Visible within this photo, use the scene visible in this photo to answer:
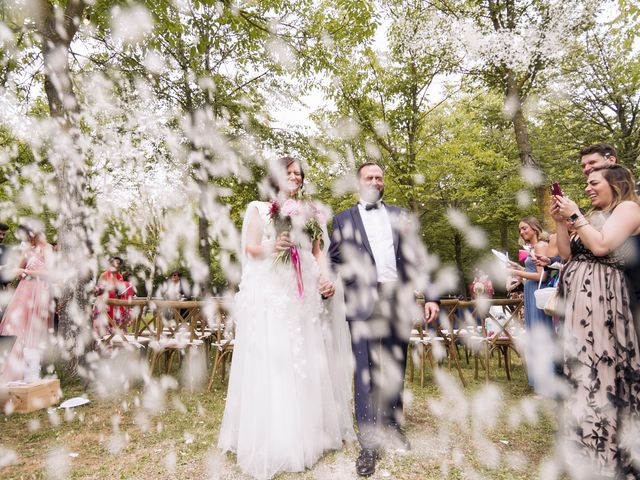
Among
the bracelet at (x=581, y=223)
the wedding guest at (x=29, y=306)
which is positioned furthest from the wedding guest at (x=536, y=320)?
the wedding guest at (x=29, y=306)

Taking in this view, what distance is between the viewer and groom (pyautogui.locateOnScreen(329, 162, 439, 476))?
10.5ft

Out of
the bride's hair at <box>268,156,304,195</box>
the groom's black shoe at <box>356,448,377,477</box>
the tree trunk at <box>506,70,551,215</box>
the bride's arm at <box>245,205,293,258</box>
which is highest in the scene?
the tree trunk at <box>506,70,551,215</box>

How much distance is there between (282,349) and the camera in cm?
316

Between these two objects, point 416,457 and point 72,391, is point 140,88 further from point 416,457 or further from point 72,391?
point 416,457

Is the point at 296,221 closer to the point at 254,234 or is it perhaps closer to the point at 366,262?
the point at 254,234

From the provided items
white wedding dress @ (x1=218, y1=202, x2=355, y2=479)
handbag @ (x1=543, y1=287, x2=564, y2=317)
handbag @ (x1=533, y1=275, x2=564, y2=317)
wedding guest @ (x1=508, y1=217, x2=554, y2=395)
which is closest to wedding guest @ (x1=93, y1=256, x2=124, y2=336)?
white wedding dress @ (x1=218, y1=202, x2=355, y2=479)

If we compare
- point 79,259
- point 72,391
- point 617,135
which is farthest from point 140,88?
point 617,135

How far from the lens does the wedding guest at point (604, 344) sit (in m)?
2.46

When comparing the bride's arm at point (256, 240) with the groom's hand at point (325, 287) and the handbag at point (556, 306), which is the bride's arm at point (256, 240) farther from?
the handbag at point (556, 306)

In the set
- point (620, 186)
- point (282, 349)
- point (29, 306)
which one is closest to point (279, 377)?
point (282, 349)

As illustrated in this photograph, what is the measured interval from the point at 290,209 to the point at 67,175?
4.15 metres

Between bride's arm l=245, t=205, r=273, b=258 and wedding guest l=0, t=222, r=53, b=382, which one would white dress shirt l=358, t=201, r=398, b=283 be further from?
wedding guest l=0, t=222, r=53, b=382

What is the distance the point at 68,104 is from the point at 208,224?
665 centimetres

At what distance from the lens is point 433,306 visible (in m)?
3.46
